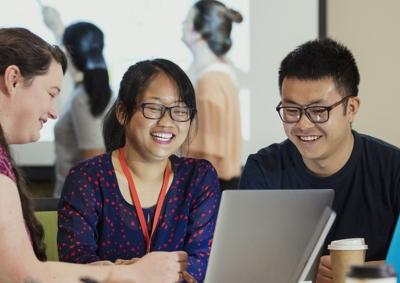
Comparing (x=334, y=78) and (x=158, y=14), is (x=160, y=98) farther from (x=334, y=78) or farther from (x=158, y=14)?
(x=158, y=14)

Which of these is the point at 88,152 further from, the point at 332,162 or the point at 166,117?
the point at 332,162

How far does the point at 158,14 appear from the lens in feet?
11.6

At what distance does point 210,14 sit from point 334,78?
1.28m

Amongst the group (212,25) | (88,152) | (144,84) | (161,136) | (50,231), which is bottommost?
(50,231)

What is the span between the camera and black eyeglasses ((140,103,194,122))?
89.4 inches

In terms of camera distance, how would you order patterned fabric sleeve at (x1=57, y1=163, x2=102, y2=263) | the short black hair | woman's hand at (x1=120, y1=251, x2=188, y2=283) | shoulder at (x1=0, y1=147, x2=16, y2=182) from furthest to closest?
the short black hair < patterned fabric sleeve at (x1=57, y1=163, x2=102, y2=263) < woman's hand at (x1=120, y1=251, x2=188, y2=283) < shoulder at (x1=0, y1=147, x2=16, y2=182)

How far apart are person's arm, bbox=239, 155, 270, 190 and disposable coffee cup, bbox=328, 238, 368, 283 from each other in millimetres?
763

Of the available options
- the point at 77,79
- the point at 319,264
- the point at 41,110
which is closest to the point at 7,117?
the point at 41,110

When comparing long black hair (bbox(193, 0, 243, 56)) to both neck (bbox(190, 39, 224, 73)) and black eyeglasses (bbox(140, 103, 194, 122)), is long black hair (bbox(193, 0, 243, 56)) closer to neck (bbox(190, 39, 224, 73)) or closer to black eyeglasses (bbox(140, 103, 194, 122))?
neck (bbox(190, 39, 224, 73))

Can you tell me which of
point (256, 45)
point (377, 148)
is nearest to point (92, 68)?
point (256, 45)

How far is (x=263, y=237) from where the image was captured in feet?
5.13

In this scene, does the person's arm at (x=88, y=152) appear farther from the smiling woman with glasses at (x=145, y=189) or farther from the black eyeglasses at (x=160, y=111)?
the black eyeglasses at (x=160, y=111)

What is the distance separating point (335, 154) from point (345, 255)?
76 centimetres

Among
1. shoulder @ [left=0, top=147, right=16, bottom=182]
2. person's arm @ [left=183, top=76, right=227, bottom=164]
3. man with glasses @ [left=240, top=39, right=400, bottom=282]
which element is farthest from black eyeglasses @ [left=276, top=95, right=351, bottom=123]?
person's arm @ [left=183, top=76, right=227, bottom=164]
